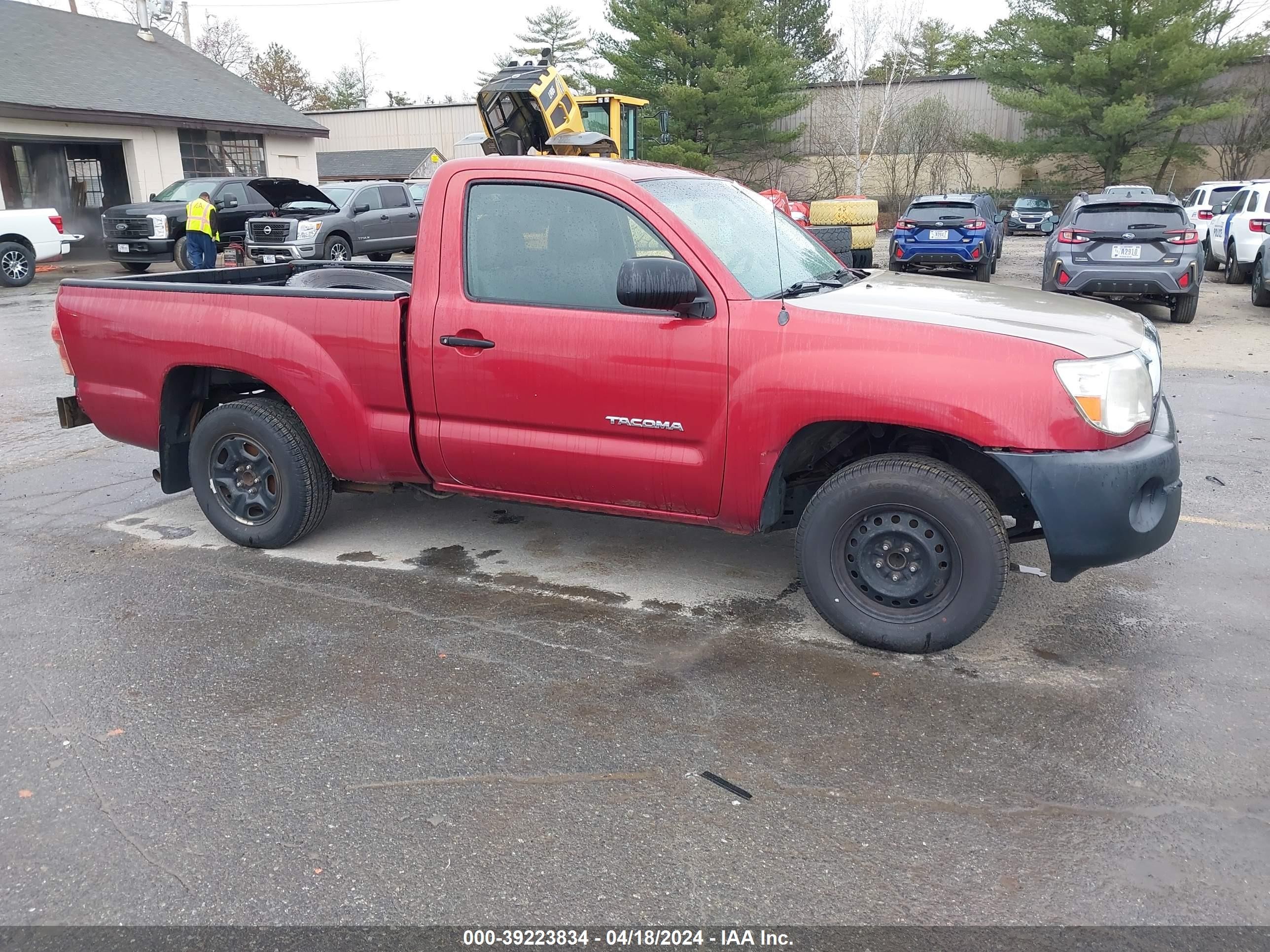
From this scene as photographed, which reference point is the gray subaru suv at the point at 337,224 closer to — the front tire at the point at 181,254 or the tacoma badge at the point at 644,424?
the front tire at the point at 181,254

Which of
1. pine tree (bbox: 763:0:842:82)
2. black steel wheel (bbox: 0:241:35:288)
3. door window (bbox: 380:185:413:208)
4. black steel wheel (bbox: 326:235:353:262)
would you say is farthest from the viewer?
pine tree (bbox: 763:0:842:82)

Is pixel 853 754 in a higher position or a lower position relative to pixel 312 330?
lower

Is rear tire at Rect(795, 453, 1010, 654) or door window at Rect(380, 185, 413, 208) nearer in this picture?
rear tire at Rect(795, 453, 1010, 654)

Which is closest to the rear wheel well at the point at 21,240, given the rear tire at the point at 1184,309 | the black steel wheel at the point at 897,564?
the rear tire at the point at 1184,309

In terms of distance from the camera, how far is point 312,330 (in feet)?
15.5

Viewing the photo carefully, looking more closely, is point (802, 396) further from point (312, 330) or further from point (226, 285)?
point (226, 285)

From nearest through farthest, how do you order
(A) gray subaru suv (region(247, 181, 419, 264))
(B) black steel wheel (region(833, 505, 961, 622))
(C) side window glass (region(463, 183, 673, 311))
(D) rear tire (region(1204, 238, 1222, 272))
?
(B) black steel wheel (region(833, 505, 961, 622)) < (C) side window glass (region(463, 183, 673, 311)) < (A) gray subaru suv (region(247, 181, 419, 264)) < (D) rear tire (region(1204, 238, 1222, 272))

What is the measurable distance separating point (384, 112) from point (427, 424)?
5093 cm

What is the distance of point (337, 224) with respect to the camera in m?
19.3

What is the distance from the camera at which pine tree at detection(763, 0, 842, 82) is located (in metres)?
50.6

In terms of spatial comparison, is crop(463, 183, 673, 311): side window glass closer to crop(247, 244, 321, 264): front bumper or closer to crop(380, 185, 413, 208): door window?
crop(247, 244, 321, 264): front bumper

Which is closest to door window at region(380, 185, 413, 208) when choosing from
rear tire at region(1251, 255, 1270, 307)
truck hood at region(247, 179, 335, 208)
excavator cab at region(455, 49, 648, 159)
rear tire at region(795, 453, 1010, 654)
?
truck hood at region(247, 179, 335, 208)

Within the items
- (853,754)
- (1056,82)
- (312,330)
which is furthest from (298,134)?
(853,754)

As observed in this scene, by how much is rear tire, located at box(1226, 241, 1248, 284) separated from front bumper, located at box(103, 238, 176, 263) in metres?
20.0
